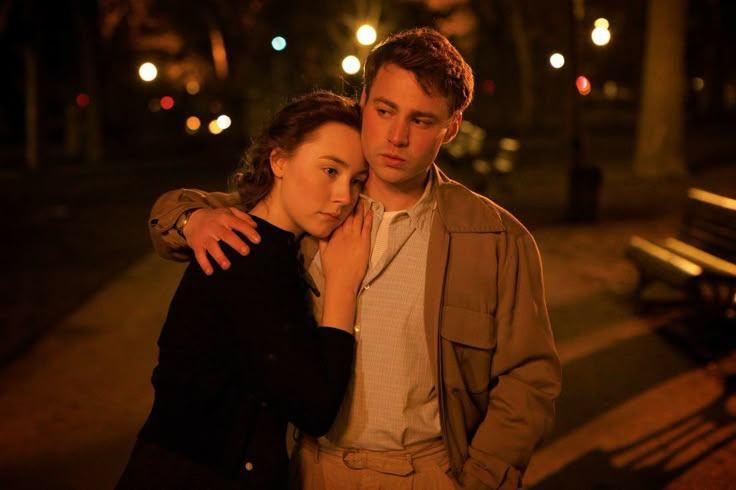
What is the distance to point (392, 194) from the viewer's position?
8.66 feet

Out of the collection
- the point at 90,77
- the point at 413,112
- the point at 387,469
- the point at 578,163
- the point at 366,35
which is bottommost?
the point at 387,469

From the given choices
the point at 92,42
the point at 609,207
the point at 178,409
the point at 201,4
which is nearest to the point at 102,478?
the point at 178,409

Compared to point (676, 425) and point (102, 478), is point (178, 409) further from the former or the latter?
point (676, 425)

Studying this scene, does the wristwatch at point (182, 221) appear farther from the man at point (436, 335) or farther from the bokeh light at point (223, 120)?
the bokeh light at point (223, 120)

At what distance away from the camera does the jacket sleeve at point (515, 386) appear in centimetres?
247

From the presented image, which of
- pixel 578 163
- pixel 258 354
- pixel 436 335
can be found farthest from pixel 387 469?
pixel 578 163

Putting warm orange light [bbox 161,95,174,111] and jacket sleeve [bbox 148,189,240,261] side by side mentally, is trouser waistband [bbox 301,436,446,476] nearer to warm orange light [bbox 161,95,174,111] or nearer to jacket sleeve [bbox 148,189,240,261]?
jacket sleeve [bbox 148,189,240,261]

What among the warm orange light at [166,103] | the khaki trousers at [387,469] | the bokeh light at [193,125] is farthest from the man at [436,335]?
the warm orange light at [166,103]

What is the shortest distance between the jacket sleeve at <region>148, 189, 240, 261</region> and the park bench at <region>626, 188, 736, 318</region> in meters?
4.88

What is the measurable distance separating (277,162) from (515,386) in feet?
3.32

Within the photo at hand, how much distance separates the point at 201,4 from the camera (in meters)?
37.5

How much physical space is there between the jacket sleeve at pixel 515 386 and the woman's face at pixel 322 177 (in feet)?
1.72

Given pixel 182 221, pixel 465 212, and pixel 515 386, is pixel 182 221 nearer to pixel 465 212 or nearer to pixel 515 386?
pixel 465 212

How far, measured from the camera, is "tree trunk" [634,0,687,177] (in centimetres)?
1834
